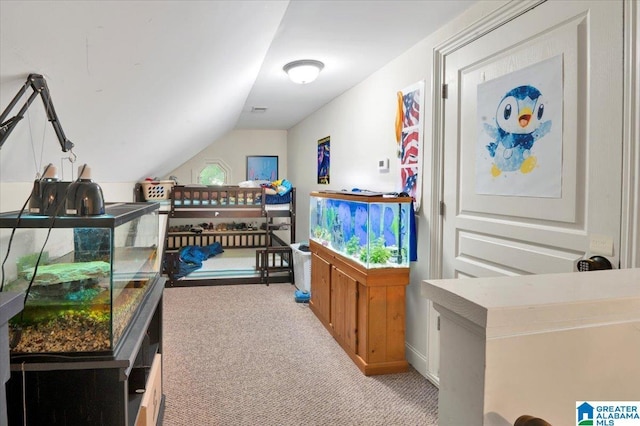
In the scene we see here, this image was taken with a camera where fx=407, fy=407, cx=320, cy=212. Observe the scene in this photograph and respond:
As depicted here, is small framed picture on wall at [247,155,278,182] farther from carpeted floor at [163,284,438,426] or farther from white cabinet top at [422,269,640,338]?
white cabinet top at [422,269,640,338]

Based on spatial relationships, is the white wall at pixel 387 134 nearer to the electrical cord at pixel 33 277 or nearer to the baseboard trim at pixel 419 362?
the baseboard trim at pixel 419 362

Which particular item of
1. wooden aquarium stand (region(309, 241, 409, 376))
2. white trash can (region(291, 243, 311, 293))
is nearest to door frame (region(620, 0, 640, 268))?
wooden aquarium stand (region(309, 241, 409, 376))

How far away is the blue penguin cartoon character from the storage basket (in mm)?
4311

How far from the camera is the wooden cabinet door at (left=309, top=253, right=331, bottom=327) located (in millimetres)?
3826

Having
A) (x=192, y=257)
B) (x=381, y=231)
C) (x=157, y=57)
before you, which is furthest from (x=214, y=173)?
(x=157, y=57)

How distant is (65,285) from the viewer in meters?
1.24

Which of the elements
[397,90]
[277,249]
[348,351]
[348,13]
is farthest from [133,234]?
[277,249]

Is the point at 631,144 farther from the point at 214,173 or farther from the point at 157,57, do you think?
the point at 214,173

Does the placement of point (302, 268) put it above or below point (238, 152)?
below

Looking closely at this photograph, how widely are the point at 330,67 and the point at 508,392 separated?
333 centimetres

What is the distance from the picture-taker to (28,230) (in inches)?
50.7

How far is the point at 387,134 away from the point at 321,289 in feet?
5.41

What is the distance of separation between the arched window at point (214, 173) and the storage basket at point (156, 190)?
72.3 inches

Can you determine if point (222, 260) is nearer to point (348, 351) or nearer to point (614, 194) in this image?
point (348, 351)
